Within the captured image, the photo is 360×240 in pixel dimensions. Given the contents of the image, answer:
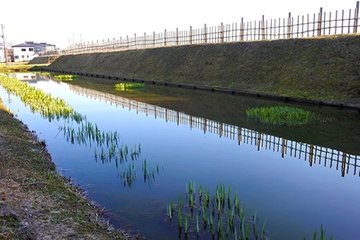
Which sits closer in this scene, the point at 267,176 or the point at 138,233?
the point at 138,233

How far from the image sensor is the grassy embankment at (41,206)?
19.7 ft

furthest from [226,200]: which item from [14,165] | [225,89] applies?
[225,89]

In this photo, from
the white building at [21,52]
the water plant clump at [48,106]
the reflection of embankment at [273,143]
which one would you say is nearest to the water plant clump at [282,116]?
the reflection of embankment at [273,143]

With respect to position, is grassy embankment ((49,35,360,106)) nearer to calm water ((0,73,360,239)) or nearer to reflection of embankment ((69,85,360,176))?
calm water ((0,73,360,239))

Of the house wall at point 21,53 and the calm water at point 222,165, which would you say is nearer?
the calm water at point 222,165

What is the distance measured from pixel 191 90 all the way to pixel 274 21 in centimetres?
1145

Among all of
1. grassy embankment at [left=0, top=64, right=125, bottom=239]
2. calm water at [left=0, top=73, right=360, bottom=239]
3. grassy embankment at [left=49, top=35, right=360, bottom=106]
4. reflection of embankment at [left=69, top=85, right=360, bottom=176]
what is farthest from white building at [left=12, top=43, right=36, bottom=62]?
grassy embankment at [left=0, top=64, right=125, bottom=239]

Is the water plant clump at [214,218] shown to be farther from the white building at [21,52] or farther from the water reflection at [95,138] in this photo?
the white building at [21,52]

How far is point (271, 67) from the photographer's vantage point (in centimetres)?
2902

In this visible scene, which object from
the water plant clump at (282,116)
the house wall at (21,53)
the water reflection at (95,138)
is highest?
the house wall at (21,53)

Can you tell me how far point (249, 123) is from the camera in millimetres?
17219

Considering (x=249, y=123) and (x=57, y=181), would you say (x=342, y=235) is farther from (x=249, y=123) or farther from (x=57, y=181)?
(x=249, y=123)

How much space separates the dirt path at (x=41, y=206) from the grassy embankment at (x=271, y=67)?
1734 cm

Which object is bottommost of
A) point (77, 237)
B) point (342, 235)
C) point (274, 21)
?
point (342, 235)
